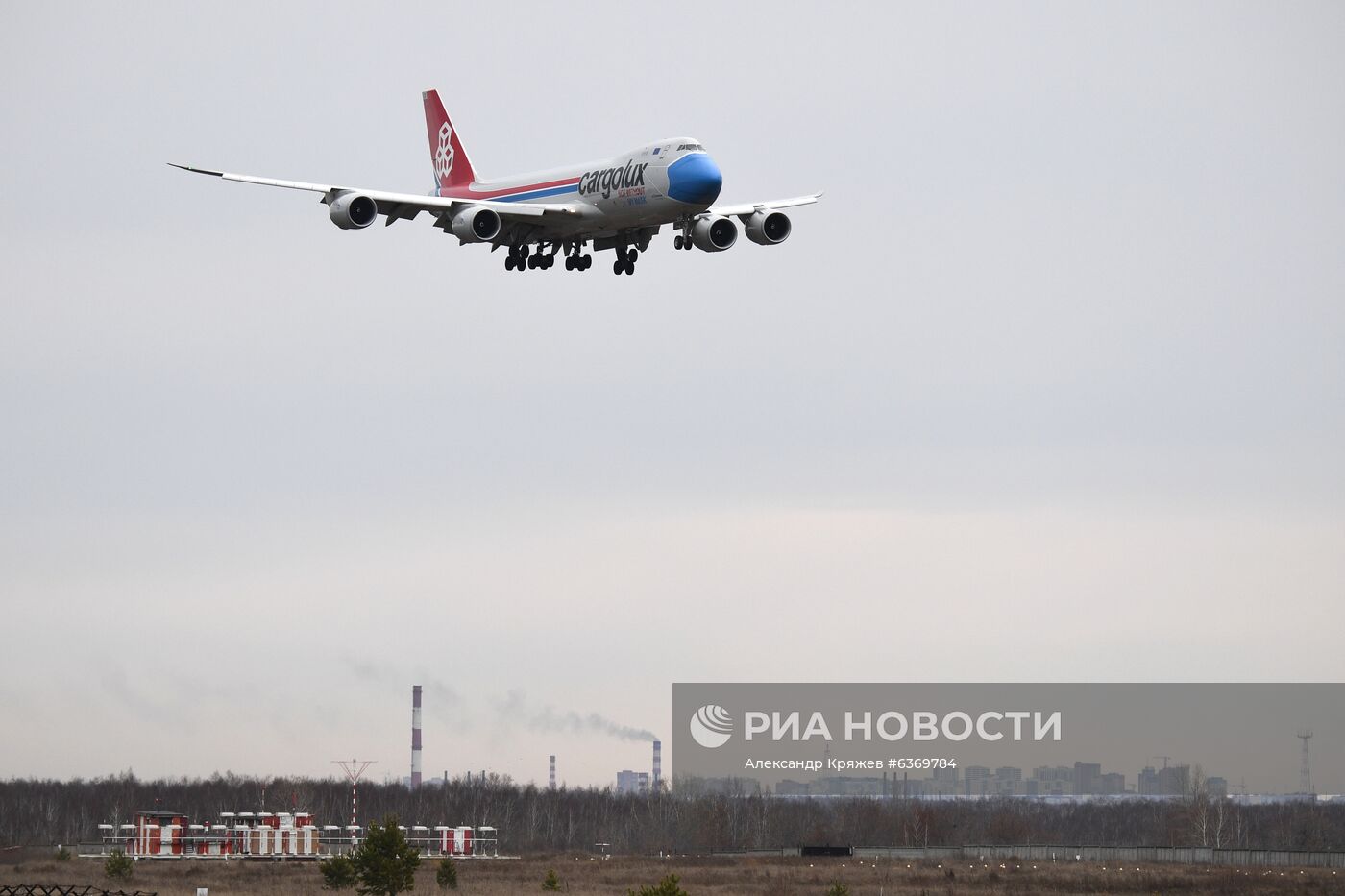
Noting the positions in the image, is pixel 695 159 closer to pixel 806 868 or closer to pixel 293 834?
pixel 806 868

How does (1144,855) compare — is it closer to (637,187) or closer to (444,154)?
(444,154)

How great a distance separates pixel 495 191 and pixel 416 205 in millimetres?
5539

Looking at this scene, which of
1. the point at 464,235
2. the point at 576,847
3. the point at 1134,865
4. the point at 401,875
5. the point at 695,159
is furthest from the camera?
the point at 576,847

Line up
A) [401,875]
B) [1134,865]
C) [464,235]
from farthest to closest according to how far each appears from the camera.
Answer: [1134,865], [401,875], [464,235]

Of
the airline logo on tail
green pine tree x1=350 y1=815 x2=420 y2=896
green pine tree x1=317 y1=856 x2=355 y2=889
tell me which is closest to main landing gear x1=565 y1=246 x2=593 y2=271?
the airline logo on tail

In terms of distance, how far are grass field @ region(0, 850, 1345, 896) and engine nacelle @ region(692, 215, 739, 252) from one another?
38046 mm

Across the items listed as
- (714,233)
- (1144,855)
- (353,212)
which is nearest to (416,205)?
(353,212)

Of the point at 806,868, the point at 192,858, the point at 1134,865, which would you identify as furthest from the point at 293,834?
the point at 1134,865

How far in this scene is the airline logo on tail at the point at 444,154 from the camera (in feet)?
291

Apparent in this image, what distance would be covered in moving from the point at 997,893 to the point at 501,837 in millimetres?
92104

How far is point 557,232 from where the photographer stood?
71812 millimetres

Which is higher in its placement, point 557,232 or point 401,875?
point 557,232

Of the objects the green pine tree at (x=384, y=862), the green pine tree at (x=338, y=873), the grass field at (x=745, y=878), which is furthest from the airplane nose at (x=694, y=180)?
the green pine tree at (x=338, y=873)

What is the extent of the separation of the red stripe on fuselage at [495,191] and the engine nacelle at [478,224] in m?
3.08
